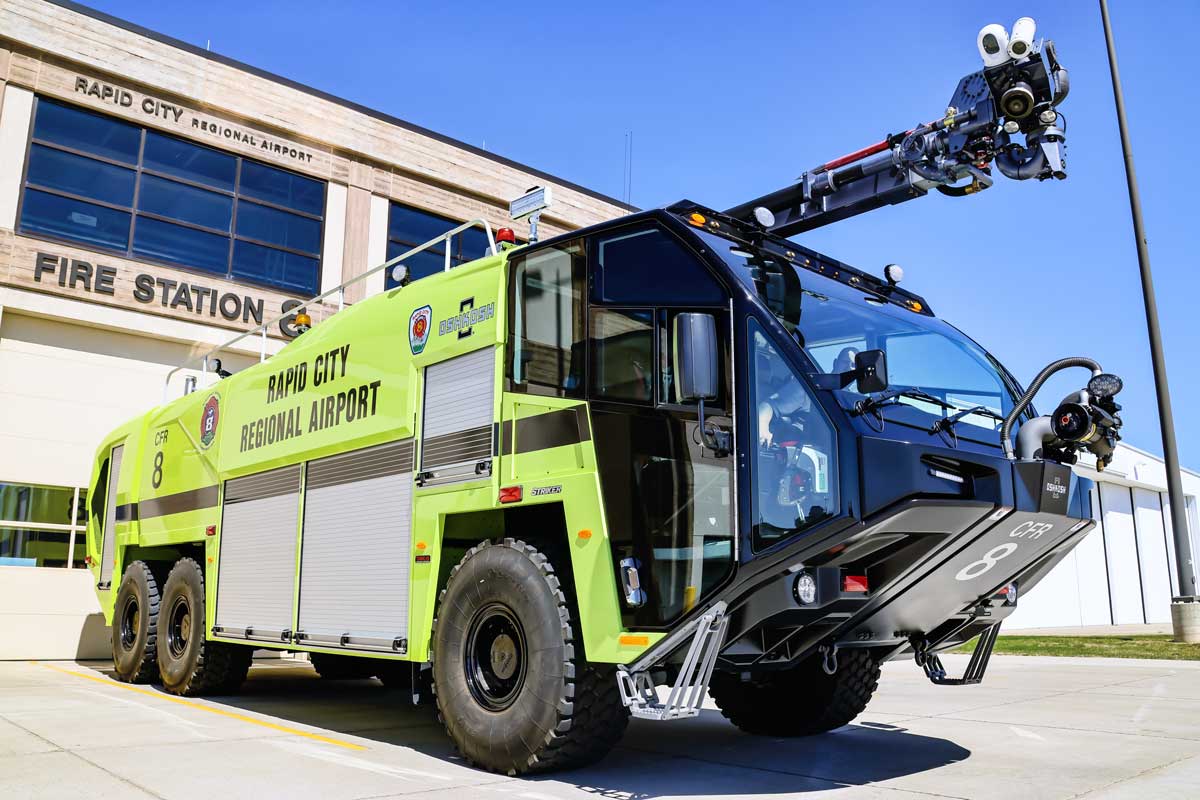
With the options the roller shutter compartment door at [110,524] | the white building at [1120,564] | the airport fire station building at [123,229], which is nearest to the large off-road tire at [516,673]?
the roller shutter compartment door at [110,524]

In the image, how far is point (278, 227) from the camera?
52.5 feet

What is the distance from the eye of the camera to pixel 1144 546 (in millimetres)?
29891

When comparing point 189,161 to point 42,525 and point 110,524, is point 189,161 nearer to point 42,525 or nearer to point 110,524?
point 42,525

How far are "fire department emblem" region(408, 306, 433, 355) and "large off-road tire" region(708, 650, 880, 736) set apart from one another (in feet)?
9.99

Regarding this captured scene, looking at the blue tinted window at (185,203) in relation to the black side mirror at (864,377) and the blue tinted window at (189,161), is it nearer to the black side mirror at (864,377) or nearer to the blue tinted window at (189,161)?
the blue tinted window at (189,161)

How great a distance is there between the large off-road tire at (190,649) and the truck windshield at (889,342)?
642 centimetres

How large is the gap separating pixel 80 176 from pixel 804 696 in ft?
41.7

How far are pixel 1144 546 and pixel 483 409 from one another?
3016cm

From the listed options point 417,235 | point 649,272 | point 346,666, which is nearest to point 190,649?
point 346,666

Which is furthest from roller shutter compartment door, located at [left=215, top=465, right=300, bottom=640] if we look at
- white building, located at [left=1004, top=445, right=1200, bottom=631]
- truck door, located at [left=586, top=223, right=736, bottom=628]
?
white building, located at [left=1004, top=445, right=1200, bottom=631]

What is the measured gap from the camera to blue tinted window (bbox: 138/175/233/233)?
1466 cm

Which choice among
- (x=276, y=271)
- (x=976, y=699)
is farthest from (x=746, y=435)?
(x=276, y=271)

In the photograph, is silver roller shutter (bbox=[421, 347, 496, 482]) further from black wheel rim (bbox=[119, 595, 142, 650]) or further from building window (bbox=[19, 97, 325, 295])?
building window (bbox=[19, 97, 325, 295])

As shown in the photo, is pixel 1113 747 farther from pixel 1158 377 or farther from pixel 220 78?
pixel 220 78
